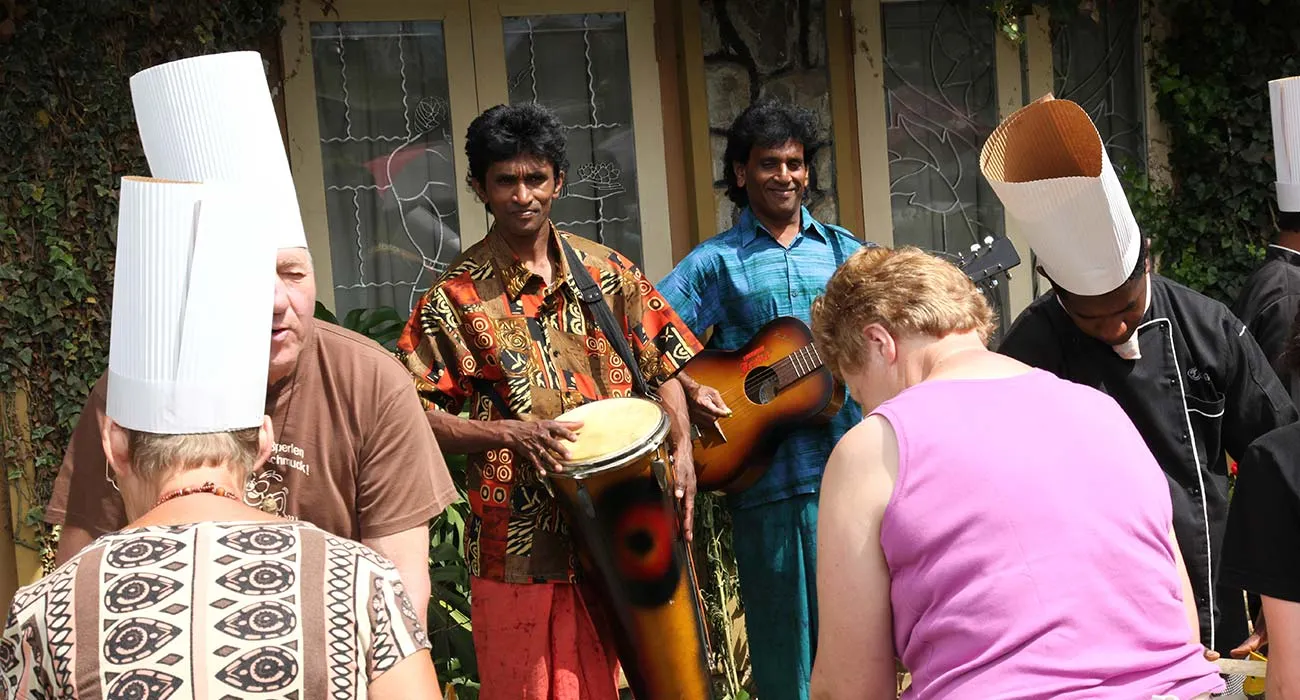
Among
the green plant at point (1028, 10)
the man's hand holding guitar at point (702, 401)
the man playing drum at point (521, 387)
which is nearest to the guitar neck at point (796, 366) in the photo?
the man's hand holding guitar at point (702, 401)

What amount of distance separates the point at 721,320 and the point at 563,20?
2.18 meters

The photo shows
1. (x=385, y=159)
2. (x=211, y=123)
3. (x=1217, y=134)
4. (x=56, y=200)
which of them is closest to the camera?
(x=211, y=123)

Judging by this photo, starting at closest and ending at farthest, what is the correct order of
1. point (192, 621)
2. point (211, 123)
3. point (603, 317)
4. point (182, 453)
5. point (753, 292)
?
point (192, 621) < point (182, 453) < point (211, 123) < point (603, 317) < point (753, 292)

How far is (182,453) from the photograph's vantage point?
219cm

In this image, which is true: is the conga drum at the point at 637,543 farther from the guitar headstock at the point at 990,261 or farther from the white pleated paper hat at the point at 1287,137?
the white pleated paper hat at the point at 1287,137

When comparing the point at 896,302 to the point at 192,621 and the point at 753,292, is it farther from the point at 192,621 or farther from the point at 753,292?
the point at 753,292

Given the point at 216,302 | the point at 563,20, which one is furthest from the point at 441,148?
the point at 216,302

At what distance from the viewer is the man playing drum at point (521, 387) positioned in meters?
3.90

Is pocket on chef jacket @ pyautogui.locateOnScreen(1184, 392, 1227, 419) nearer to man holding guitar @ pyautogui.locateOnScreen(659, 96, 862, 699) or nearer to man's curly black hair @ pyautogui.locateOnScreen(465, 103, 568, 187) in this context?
Result: man holding guitar @ pyautogui.locateOnScreen(659, 96, 862, 699)

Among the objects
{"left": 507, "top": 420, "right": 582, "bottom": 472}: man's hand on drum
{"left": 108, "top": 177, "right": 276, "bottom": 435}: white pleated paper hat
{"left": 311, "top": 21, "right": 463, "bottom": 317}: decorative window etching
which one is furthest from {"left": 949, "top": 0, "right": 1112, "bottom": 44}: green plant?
{"left": 108, "top": 177, "right": 276, "bottom": 435}: white pleated paper hat

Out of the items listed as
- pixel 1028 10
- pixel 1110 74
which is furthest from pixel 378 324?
pixel 1110 74

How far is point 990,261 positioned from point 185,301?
115 inches

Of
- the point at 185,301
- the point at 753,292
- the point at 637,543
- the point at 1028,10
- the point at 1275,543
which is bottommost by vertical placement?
the point at 637,543

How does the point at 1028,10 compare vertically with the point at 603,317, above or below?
above
